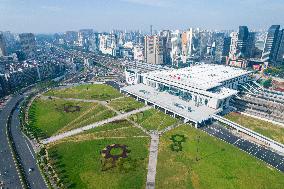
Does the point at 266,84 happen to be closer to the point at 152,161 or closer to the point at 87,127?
the point at 152,161

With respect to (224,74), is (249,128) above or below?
below

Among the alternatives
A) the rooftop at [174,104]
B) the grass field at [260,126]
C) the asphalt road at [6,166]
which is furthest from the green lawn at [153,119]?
the asphalt road at [6,166]

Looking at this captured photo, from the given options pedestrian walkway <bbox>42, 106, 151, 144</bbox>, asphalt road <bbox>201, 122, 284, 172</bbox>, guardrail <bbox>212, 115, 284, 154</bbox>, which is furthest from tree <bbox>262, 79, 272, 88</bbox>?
pedestrian walkway <bbox>42, 106, 151, 144</bbox>

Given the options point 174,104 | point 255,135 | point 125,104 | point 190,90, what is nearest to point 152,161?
point 255,135

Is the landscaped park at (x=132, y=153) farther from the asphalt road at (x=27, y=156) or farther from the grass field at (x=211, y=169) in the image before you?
the asphalt road at (x=27, y=156)

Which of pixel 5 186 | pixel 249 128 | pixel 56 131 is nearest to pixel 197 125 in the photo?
pixel 249 128

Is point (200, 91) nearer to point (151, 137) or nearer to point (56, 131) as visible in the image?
point (151, 137)
